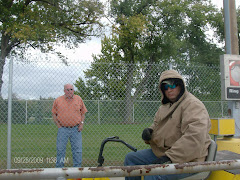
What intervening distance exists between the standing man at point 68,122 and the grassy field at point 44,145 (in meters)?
0.61

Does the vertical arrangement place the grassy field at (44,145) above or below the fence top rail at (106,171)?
below

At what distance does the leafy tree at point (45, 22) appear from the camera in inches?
440

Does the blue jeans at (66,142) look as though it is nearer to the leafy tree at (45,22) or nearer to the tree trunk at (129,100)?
the tree trunk at (129,100)

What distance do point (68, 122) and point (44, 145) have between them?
200cm

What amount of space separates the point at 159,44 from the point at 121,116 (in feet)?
61.6

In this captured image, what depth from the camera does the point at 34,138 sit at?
6266 mm

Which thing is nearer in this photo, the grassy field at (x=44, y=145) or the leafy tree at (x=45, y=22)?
the grassy field at (x=44, y=145)

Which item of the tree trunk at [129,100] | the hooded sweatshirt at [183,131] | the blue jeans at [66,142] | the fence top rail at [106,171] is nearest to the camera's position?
the fence top rail at [106,171]

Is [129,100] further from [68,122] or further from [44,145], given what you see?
[44,145]

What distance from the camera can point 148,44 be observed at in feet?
77.3

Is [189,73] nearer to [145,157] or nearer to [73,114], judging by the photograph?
[73,114]

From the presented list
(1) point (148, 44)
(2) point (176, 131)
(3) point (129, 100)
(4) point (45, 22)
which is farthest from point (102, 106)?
(1) point (148, 44)

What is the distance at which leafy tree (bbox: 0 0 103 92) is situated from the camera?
36.7 ft

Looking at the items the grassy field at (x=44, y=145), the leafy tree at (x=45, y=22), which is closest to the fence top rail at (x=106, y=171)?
the grassy field at (x=44, y=145)
